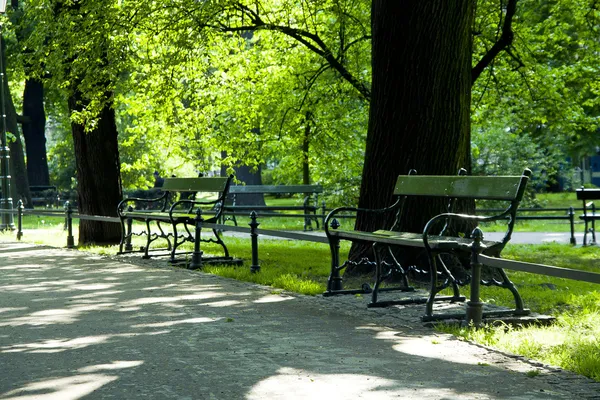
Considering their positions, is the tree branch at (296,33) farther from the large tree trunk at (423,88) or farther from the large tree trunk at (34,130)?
the large tree trunk at (34,130)

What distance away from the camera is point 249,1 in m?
17.3

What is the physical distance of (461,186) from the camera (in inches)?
338

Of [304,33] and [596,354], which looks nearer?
[596,354]

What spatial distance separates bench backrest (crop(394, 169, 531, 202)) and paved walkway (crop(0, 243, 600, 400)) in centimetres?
112

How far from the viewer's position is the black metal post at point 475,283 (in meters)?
7.18

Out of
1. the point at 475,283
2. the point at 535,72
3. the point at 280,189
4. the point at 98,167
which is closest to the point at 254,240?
the point at 475,283

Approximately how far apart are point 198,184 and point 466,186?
6221 mm

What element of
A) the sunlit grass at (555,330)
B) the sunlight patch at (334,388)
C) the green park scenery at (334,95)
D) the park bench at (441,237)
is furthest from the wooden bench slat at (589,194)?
the sunlight patch at (334,388)

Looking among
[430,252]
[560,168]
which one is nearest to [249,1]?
[430,252]

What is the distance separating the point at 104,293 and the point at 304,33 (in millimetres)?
6975

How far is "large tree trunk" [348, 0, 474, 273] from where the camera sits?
400 inches

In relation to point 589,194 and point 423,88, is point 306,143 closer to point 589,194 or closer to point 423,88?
point 589,194

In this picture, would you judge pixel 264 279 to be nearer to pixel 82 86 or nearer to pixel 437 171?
pixel 437 171

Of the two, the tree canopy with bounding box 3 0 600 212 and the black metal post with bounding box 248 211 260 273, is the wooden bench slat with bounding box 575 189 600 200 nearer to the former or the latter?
the tree canopy with bounding box 3 0 600 212
